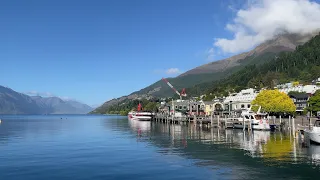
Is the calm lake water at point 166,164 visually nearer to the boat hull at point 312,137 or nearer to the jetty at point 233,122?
the boat hull at point 312,137

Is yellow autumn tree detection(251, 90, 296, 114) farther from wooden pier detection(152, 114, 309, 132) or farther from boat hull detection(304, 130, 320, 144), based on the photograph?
boat hull detection(304, 130, 320, 144)

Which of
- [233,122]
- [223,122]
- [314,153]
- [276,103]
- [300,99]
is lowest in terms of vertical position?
[314,153]

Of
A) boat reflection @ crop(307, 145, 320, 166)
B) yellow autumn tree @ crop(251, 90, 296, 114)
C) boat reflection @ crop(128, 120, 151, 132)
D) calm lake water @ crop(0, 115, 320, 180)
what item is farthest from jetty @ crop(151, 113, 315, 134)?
calm lake water @ crop(0, 115, 320, 180)

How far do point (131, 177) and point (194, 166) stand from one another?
27.4ft

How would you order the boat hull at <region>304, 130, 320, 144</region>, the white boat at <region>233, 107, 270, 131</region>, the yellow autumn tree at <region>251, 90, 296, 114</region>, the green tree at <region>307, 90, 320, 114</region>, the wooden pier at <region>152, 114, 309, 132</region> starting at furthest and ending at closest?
the yellow autumn tree at <region>251, 90, 296, 114</region>
the green tree at <region>307, 90, 320, 114</region>
the white boat at <region>233, 107, 270, 131</region>
the wooden pier at <region>152, 114, 309, 132</region>
the boat hull at <region>304, 130, 320, 144</region>

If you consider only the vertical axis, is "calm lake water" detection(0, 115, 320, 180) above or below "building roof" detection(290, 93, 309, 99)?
below

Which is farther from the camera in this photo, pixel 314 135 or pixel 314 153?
pixel 314 135

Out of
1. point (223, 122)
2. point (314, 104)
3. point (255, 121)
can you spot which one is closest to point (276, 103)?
point (314, 104)

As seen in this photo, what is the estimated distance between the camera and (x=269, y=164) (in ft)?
120

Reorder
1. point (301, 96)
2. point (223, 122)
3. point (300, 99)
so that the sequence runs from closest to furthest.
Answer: point (223, 122) < point (301, 96) < point (300, 99)

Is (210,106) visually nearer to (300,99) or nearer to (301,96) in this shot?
(300,99)

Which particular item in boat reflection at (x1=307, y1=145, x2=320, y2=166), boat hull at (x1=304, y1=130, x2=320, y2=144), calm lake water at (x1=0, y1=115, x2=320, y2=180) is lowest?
calm lake water at (x1=0, y1=115, x2=320, y2=180)

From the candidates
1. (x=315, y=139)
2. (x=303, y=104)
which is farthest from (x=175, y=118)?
(x=315, y=139)

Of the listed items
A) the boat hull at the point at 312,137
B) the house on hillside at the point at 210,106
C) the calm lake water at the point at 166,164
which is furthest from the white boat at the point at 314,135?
the house on hillside at the point at 210,106
